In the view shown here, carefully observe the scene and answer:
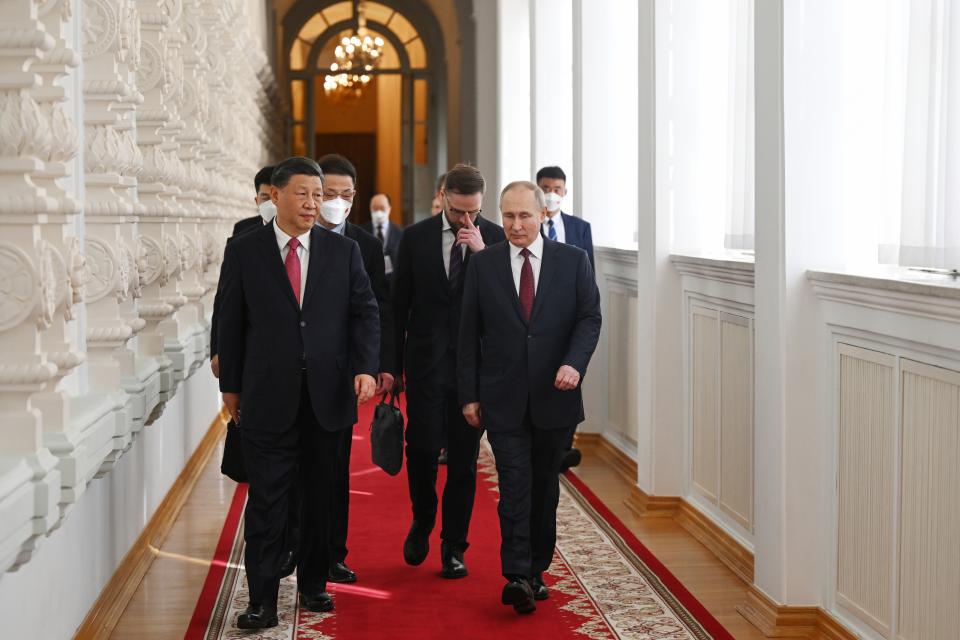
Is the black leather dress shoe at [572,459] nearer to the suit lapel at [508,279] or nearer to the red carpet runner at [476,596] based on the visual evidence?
the red carpet runner at [476,596]

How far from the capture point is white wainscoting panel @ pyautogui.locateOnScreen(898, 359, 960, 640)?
4336mm

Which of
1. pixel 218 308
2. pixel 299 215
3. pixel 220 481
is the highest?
pixel 299 215

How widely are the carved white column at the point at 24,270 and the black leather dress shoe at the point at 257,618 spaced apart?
5.29ft

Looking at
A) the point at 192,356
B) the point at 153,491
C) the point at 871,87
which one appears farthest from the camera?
the point at 192,356

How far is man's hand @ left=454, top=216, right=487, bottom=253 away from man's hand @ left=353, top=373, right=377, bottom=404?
0.95m

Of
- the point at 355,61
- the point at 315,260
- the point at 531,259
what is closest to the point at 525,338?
the point at 531,259

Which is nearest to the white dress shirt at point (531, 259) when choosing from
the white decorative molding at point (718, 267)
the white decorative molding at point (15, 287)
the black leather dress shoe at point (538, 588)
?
the white decorative molding at point (718, 267)

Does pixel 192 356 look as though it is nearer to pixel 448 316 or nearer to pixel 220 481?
pixel 220 481

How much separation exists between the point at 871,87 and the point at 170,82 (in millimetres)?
4016

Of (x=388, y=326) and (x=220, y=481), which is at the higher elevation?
(x=388, y=326)

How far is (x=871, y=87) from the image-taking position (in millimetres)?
5426

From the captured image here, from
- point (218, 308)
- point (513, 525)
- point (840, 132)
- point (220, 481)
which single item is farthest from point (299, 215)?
point (220, 481)

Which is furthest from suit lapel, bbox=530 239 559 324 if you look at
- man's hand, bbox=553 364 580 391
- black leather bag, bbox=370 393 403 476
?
black leather bag, bbox=370 393 403 476

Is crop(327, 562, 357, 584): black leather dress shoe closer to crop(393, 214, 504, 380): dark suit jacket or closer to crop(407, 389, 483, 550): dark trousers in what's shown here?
crop(407, 389, 483, 550): dark trousers
